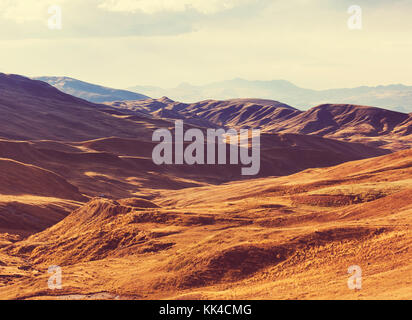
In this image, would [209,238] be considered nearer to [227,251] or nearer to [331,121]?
[227,251]

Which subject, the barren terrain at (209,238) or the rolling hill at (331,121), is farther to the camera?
the rolling hill at (331,121)

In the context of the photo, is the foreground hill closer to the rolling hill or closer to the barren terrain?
the barren terrain

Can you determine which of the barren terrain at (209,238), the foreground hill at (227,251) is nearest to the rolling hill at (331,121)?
the barren terrain at (209,238)

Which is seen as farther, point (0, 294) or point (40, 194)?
point (40, 194)

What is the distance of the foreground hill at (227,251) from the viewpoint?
14586mm

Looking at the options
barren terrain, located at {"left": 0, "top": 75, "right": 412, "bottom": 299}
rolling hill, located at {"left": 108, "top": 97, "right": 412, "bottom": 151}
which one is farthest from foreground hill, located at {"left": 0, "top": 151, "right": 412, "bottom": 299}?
rolling hill, located at {"left": 108, "top": 97, "right": 412, "bottom": 151}

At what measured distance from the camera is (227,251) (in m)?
17.2

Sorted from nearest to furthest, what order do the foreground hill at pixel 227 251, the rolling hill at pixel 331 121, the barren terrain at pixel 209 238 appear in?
the foreground hill at pixel 227 251, the barren terrain at pixel 209 238, the rolling hill at pixel 331 121

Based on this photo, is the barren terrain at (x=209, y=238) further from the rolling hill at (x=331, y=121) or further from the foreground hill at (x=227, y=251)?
the rolling hill at (x=331, y=121)

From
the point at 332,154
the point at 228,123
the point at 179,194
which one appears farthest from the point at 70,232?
the point at 228,123

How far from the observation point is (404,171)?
103 feet

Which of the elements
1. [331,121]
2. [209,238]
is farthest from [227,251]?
[331,121]

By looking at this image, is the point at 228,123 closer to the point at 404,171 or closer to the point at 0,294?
the point at 404,171
